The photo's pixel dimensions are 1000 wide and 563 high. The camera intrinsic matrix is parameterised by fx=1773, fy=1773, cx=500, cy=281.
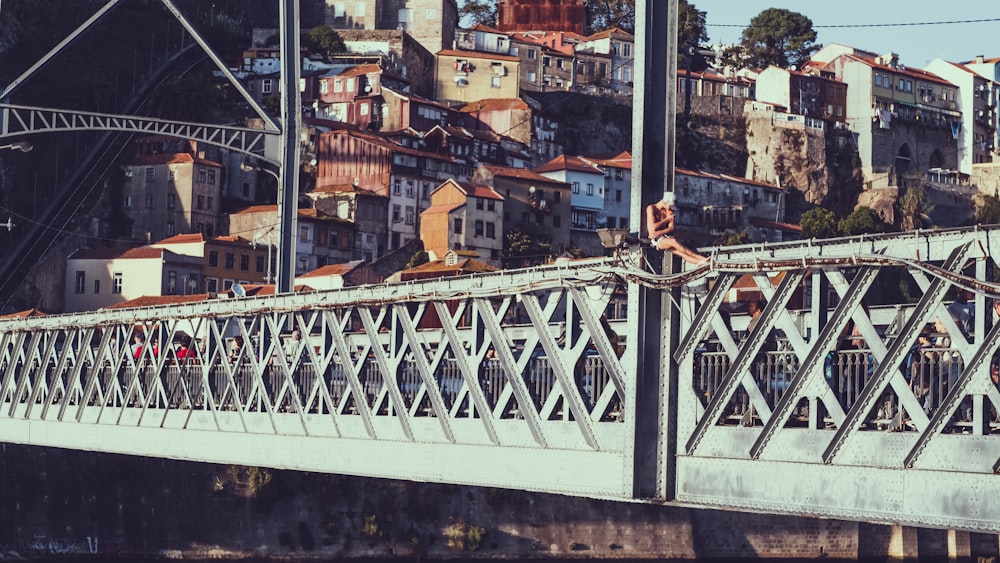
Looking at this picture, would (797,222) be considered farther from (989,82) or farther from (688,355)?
(688,355)

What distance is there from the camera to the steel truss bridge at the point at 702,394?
20.1m

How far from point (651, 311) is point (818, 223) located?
104481mm

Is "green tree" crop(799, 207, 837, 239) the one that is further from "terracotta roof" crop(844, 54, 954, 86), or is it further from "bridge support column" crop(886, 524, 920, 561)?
"bridge support column" crop(886, 524, 920, 561)

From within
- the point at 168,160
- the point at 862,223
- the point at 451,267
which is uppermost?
the point at 168,160

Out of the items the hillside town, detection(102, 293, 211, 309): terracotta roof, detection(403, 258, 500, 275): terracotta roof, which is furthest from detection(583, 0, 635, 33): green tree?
detection(102, 293, 211, 309): terracotta roof

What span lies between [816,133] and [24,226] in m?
64.9

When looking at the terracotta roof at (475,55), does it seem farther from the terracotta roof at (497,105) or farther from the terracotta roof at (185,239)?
the terracotta roof at (185,239)

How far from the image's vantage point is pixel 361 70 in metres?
130

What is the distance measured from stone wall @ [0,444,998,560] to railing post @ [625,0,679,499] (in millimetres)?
48500

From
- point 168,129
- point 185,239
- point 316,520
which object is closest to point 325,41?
point 185,239

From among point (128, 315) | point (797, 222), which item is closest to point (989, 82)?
point (797, 222)

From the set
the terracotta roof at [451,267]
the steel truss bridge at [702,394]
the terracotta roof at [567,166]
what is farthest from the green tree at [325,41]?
the steel truss bridge at [702,394]

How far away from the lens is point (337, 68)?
13300cm

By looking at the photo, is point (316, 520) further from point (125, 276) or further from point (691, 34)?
point (691, 34)
